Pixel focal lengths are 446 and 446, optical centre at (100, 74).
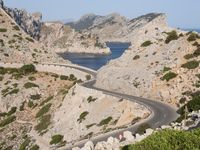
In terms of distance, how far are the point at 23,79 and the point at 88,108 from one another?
43.0 m

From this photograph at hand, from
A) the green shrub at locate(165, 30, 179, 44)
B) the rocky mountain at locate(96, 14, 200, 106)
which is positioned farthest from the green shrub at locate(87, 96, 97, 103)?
the green shrub at locate(165, 30, 179, 44)

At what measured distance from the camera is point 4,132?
3278 inches

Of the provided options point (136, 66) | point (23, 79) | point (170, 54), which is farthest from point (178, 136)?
point (23, 79)

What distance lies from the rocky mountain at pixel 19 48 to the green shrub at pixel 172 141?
11439 centimetres

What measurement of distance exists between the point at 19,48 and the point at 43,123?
234ft

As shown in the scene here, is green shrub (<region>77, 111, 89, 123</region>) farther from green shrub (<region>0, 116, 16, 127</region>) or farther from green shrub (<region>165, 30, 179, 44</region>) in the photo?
green shrub (<region>0, 116, 16, 127</region>)

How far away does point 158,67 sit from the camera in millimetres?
72625

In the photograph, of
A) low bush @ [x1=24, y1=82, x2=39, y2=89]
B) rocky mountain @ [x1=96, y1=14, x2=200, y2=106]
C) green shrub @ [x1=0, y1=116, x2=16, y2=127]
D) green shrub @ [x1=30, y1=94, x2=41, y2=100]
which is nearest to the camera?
rocky mountain @ [x1=96, y1=14, x2=200, y2=106]

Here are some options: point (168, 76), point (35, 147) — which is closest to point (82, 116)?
point (35, 147)

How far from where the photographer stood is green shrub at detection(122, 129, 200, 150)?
24406 mm

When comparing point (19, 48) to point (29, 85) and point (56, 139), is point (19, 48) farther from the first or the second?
point (56, 139)

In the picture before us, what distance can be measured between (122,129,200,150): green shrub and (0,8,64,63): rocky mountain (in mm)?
114386

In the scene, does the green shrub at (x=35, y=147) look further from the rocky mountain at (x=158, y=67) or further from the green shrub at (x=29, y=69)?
the green shrub at (x=29, y=69)

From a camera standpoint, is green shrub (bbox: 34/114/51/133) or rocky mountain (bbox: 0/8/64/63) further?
rocky mountain (bbox: 0/8/64/63)
